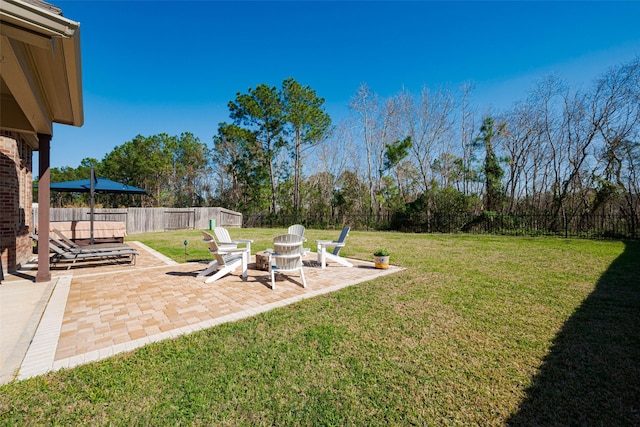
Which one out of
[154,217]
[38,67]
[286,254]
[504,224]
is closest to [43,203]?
[38,67]

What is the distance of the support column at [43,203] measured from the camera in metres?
4.89

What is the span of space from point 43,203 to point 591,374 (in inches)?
316

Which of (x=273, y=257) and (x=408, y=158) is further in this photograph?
(x=408, y=158)

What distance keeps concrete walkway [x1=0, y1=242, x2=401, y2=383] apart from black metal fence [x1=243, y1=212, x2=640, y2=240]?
42.3 ft

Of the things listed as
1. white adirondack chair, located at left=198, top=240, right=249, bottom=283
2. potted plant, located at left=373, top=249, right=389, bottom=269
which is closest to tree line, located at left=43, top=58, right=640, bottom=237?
potted plant, located at left=373, top=249, right=389, bottom=269

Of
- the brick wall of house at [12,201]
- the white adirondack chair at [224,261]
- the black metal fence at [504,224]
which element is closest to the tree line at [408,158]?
the black metal fence at [504,224]

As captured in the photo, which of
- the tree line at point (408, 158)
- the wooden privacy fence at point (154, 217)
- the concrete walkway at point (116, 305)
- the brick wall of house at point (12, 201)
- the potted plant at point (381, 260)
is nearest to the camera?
the concrete walkway at point (116, 305)

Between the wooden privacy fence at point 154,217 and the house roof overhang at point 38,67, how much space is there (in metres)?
14.3

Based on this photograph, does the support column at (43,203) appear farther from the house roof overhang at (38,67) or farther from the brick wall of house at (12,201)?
the brick wall of house at (12,201)

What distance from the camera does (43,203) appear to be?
4.95m

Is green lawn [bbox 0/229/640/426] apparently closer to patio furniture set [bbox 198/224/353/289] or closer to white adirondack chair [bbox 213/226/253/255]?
patio furniture set [bbox 198/224/353/289]

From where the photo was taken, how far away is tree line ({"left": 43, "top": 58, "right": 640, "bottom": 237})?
15.5 metres

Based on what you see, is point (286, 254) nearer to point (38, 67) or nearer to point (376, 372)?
point (376, 372)

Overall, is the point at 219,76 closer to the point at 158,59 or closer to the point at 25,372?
the point at 158,59
